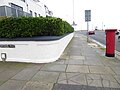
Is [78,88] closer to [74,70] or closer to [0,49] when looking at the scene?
[74,70]

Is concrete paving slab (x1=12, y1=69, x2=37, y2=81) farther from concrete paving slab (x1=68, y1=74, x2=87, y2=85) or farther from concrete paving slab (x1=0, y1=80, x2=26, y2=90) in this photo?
concrete paving slab (x1=68, y1=74, x2=87, y2=85)

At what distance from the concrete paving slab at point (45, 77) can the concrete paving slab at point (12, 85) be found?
43 centimetres

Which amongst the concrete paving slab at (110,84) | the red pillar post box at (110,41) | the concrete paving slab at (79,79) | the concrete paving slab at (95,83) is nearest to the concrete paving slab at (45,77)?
the concrete paving slab at (79,79)

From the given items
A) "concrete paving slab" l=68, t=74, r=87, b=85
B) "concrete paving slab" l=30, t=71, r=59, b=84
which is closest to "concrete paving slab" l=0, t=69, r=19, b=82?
"concrete paving slab" l=30, t=71, r=59, b=84

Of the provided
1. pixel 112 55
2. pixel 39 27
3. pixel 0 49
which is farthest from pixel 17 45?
pixel 112 55

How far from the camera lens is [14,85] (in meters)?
4.31

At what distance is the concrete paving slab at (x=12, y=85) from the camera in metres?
4.11

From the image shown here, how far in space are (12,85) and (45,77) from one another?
113 centimetres

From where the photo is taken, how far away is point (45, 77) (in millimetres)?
5020

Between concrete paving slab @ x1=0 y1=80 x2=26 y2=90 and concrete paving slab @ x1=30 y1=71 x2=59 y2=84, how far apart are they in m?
0.43

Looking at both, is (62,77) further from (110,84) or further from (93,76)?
(110,84)

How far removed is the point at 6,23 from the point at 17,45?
1.21m

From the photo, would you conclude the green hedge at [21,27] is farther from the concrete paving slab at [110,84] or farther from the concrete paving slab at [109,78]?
the concrete paving slab at [110,84]

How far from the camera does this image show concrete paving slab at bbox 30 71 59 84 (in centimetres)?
473
